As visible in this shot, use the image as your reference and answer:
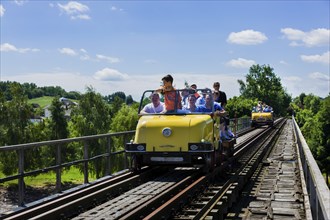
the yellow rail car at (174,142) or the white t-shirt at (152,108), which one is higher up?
the white t-shirt at (152,108)

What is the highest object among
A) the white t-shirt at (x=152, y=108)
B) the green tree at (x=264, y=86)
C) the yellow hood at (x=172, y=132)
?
the green tree at (x=264, y=86)

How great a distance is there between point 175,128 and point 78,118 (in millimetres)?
56824

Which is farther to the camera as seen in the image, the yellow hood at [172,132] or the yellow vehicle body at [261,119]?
the yellow vehicle body at [261,119]

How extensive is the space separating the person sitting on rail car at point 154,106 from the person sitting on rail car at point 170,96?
0.32 metres

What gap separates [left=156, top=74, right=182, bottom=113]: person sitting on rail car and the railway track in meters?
1.59

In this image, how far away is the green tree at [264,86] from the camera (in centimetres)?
13475

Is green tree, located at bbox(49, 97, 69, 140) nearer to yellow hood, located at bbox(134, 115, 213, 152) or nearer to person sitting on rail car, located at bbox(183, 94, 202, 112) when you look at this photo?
person sitting on rail car, located at bbox(183, 94, 202, 112)

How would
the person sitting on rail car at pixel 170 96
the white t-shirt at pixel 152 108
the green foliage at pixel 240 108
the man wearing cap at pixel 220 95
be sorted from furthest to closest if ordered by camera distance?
1. the green foliage at pixel 240 108
2. the man wearing cap at pixel 220 95
3. the white t-shirt at pixel 152 108
4. the person sitting on rail car at pixel 170 96

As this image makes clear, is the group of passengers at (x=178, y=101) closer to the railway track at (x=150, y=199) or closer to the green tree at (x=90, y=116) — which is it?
the railway track at (x=150, y=199)

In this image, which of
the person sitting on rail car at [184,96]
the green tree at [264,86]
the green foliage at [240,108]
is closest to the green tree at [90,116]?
the green foliage at [240,108]

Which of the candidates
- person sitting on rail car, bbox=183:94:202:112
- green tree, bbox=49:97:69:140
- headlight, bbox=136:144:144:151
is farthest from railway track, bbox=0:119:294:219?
green tree, bbox=49:97:69:140

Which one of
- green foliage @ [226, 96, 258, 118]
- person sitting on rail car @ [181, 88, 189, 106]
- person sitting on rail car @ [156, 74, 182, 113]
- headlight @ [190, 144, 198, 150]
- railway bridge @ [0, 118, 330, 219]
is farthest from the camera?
green foliage @ [226, 96, 258, 118]

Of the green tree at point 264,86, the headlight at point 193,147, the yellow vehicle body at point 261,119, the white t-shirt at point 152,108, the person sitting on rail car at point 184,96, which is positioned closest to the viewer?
the headlight at point 193,147

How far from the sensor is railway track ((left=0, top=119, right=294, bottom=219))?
673cm
